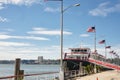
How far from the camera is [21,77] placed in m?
25.2

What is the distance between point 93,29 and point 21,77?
33.3 metres

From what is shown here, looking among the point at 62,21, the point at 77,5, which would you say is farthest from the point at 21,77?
the point at 77,5

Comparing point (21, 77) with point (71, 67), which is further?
point (71, 67)

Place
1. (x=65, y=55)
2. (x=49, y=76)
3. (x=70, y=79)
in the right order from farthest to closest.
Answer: (x=65, y=55) → (x=70, y=79) → (x=49, y=76)

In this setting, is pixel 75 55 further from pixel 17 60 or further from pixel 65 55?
pixel 17 60

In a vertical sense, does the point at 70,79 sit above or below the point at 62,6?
below

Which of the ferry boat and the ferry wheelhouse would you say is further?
the ferry wheelhouse

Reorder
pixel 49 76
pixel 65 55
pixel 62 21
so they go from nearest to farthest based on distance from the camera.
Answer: pixel 62 21 < pixel 49 76 < pixel 65 55

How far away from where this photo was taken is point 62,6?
87.4 ft

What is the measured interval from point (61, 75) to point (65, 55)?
4787cm

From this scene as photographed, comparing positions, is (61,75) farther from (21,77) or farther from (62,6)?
(62,6)

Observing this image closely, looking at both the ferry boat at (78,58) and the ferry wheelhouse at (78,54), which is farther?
the ferry wheelhouse at (78,54)

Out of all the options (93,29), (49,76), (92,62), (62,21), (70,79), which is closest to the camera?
(62,21)

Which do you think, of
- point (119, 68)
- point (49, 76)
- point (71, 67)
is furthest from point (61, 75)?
point (71, 67)
